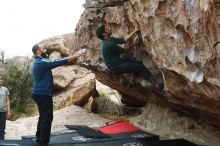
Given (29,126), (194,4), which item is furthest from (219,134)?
(29,126)

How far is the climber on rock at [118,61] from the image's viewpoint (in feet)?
31.5

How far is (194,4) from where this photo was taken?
670 cm

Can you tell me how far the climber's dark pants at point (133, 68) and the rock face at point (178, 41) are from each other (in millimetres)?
156

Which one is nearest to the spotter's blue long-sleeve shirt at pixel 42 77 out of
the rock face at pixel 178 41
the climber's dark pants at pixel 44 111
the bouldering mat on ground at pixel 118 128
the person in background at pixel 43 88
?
the person in background at pixel 43 88

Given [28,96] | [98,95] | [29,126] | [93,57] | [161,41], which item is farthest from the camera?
[28,96]

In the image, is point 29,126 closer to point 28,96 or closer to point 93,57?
point 93,57

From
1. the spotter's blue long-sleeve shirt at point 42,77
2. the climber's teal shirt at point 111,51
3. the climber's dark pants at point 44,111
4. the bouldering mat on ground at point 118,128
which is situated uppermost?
the climber's teal shirt at point 111,51

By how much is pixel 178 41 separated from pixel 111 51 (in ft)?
8.06

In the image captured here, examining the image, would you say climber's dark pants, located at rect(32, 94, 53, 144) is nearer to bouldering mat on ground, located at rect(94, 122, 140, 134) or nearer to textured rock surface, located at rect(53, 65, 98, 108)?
bouldering mat on ground, located at rect(94, 122, 140, 134)

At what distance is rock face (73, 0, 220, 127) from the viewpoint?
6699 millimetres

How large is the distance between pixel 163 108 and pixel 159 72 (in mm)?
2635

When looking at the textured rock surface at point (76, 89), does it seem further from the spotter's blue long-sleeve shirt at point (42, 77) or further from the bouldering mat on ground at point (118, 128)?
the spotter's blue long-sleeve shirt at point (42, 77)

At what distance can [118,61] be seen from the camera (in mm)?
9867

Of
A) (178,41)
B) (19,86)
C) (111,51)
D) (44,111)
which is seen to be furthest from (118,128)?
(19,86)
